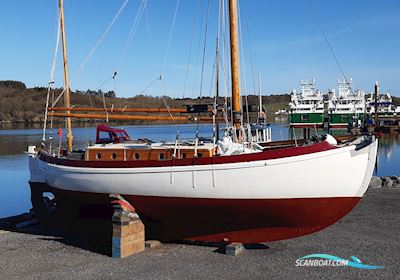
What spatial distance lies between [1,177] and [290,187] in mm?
26769

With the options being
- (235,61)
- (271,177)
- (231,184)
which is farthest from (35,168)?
(271,177)

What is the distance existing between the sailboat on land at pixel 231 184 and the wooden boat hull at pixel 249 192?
0.07 feet

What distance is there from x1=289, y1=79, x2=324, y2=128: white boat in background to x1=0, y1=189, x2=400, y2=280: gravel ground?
182 ft

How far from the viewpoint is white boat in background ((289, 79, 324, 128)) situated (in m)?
66.8

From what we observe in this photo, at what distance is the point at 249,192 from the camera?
956cm

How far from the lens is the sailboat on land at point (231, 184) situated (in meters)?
9.33

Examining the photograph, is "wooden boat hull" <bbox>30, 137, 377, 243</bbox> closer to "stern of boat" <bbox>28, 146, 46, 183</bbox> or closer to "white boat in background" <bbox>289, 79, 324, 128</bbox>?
"stern of boat" <bbox>28, 146, 46, 183</bbox>

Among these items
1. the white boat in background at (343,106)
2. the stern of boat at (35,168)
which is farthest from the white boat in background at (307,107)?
the stern of boat at (35,168)

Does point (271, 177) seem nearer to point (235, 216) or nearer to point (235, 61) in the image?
point (235, 216)

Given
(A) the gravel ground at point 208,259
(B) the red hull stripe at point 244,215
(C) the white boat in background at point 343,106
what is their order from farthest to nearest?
1. (C) the white boat in background at point 343,106
2. (B) the red hull stripe at point 244,215
3. (A) the gravel ground at point 208,259

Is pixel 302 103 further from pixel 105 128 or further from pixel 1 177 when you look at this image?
pixel 105 128

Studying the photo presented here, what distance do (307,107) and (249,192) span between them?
59921 mm

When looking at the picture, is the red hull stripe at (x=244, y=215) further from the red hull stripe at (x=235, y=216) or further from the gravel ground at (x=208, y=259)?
the gravel ground at (x=208, y=259)

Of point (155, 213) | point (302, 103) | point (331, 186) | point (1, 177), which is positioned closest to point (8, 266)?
point (155, 213)
